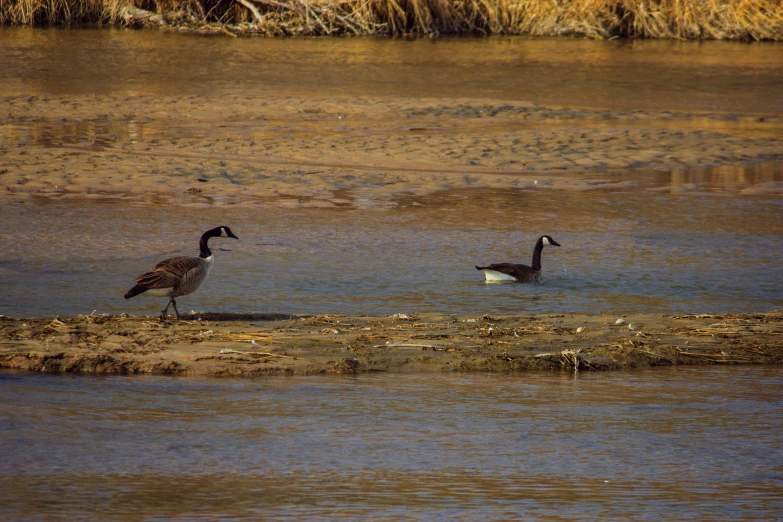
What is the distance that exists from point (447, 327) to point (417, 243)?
10.5ft

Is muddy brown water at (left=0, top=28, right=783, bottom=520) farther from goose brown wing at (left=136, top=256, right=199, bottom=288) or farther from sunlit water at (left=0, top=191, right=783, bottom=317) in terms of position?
goose brown wing at (left=136, top=256, right=199, bottom=288)

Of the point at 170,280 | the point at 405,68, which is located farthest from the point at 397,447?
the point at 405,68

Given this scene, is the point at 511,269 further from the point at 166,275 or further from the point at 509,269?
the point at 166,275

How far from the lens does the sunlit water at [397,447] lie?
4730 mm

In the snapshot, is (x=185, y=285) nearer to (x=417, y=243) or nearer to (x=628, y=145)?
(x=417, y=243)

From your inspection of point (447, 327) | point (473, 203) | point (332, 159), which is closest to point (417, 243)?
point (473, 203)

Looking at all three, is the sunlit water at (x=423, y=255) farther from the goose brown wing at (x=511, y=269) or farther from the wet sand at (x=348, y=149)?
the wet sand at (x=348, y=149)

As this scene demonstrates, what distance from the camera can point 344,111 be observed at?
62.1 feet

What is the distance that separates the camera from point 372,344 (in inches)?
288

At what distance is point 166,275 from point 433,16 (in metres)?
26.7

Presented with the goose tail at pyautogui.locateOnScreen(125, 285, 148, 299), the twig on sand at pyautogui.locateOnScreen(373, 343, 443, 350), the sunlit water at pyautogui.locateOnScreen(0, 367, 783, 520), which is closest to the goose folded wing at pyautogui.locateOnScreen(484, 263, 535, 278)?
the twig on sand at pyautogui.locateOnScreen(373, 343, 443, 350)

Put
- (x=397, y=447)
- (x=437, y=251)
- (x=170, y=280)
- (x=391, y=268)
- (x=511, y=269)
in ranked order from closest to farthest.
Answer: (x=397, y=447) → (x=170, y=280) → (x=511, y=269) → (x=391, y=268) → (x=437, y=251)

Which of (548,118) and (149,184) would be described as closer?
(149,184)

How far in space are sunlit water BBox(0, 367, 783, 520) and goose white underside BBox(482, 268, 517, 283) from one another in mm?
2711
